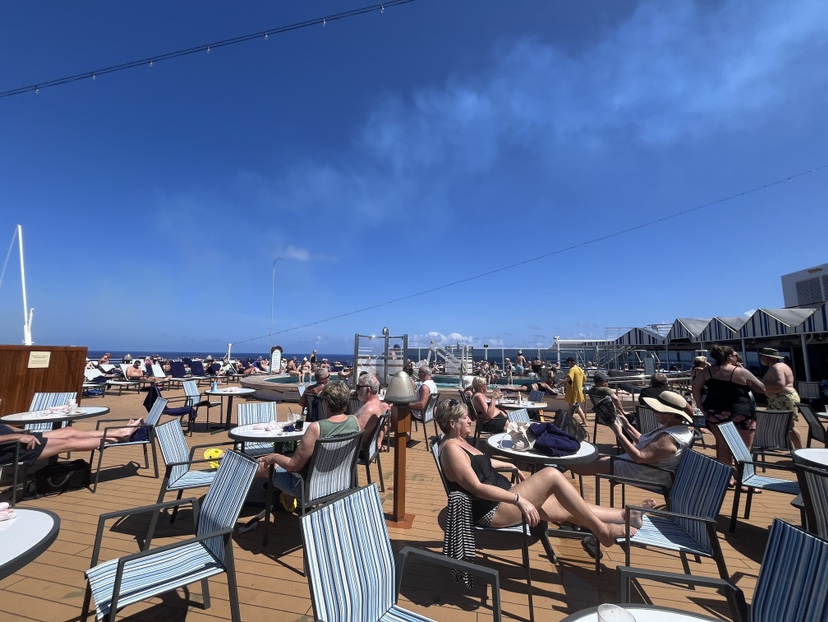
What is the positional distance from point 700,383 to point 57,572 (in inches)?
224

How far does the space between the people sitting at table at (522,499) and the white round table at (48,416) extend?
4.22 meters

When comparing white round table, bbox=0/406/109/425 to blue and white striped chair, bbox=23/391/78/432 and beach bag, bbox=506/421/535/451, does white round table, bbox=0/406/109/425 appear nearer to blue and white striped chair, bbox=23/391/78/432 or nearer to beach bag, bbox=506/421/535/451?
blue and white striped chair, bbox=23/391/78/432

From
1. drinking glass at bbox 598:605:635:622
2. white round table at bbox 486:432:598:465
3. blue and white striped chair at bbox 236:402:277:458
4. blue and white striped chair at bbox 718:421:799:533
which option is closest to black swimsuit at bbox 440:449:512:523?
white round table at bbox 486:432:598:465

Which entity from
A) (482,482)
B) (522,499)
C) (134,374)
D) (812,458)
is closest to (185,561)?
(482,482)

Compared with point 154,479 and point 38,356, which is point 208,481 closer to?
point 154,479

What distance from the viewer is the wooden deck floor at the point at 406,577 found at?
2.11 meters

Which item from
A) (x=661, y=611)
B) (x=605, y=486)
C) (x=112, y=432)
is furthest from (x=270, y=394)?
(x=661, y=611)

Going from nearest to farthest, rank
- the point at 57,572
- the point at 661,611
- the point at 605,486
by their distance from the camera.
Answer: the point at 661,611
the point at 57,572
the point at 605,486

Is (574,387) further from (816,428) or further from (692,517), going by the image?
(692,517)

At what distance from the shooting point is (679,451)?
277 cm

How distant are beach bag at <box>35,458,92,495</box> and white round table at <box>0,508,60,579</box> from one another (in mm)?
2734

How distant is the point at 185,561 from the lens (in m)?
1.89

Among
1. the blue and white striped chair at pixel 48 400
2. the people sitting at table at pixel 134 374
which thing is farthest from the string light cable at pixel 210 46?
the people sitting at table at pixel 134 374

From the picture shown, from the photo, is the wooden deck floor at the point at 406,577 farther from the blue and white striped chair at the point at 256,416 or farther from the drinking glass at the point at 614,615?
the drinking glass at the point at 614,615
